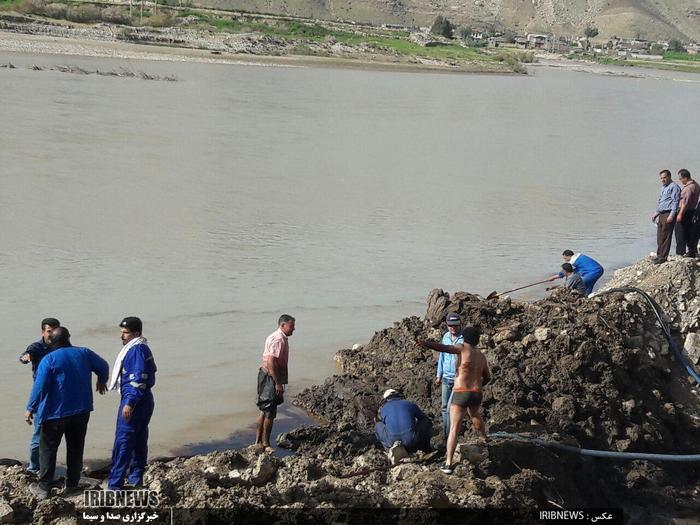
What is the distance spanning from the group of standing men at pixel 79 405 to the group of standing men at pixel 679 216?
29.4ft

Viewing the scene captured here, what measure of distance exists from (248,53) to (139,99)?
99.2 ft

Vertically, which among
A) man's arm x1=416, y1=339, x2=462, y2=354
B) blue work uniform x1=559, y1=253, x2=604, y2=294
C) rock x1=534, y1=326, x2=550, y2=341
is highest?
man's arm x1=416, y1=339, x2=462, y2=354

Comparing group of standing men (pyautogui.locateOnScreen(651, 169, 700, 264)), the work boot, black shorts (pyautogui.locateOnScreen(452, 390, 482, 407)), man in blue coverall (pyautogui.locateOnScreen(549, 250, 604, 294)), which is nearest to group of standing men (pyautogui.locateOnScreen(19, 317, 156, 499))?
the work boot

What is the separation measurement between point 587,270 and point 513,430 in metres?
4.69

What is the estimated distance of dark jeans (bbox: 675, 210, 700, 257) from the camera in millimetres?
13445

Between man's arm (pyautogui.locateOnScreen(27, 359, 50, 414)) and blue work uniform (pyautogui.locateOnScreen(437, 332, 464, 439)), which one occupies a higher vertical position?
man's arm (pyautogui.locateOnScreen(27, 359, 50, 414))

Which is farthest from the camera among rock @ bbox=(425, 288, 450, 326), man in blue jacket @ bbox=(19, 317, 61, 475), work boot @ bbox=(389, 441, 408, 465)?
rock @ bbox=(425, 288, 450, 326)

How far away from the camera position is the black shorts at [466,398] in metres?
7.45

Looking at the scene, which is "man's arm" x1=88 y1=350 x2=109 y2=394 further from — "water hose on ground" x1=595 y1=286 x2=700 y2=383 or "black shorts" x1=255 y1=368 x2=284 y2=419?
"water hose on ground" x1=595 y1=286 x2=700 y2=383

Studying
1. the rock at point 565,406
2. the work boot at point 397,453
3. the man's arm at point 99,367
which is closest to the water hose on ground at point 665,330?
the rock at point 565,406

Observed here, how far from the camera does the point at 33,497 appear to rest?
624 cm

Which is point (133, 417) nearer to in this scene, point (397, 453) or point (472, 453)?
point (397, 453)

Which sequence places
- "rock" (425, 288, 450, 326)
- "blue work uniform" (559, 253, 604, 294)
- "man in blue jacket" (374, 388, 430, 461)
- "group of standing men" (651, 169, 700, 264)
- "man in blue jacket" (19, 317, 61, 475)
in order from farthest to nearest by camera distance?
"group of standing men" (651, 169, 700, 264) < "blue work uniform" (559, 253, 604, 294) < "rock" (425, 288, 450, 326) < "man in blue jacket" (374, 388, 430, 461) < "man in blue jacket" (19, 317, 61, 475)

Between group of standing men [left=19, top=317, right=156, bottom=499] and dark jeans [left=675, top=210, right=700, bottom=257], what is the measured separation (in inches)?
365
